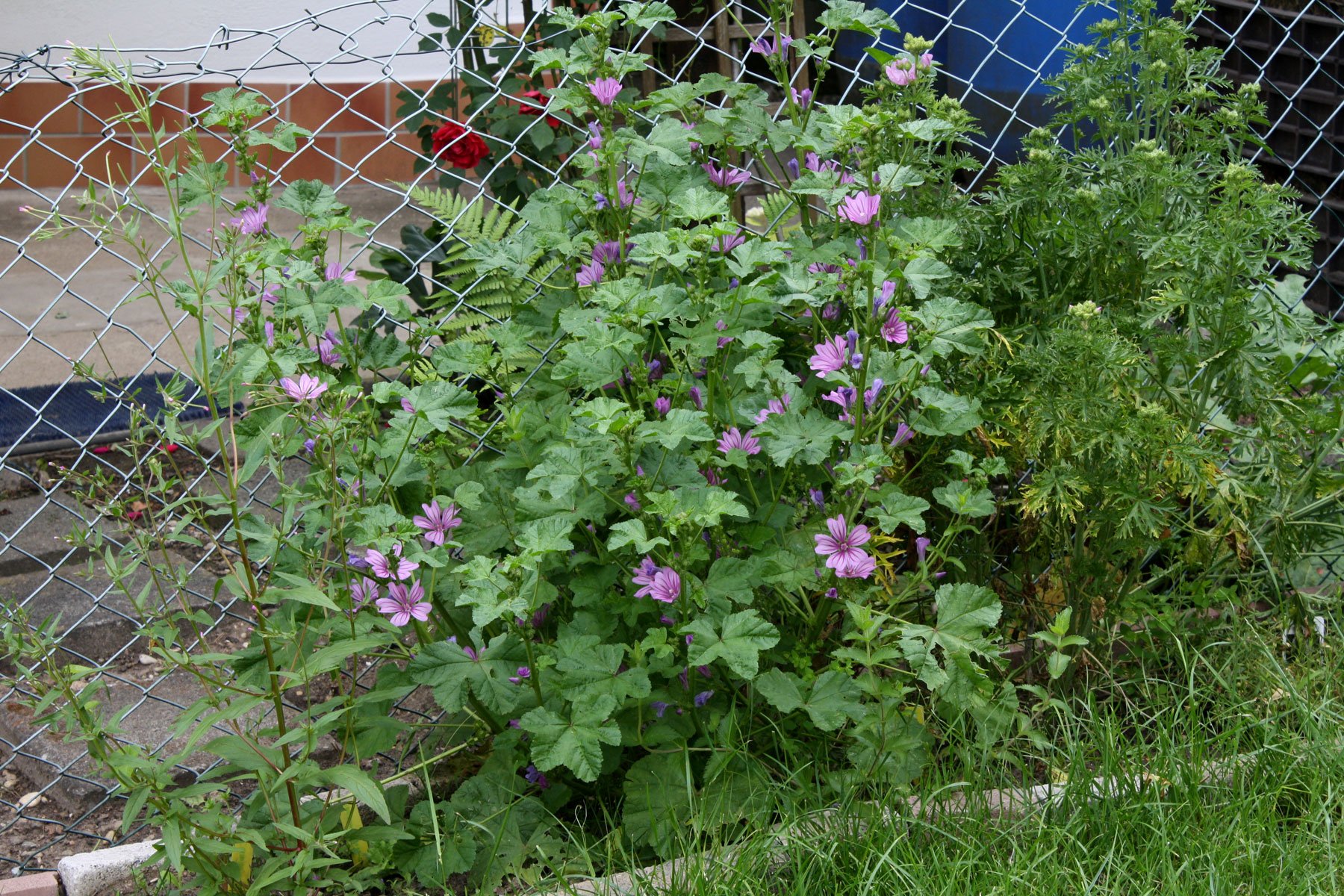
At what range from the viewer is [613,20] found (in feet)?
6.39

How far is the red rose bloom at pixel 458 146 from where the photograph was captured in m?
3.05

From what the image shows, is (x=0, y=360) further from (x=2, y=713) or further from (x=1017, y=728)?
(x=1017, y=728)

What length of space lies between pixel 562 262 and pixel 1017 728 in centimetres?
109

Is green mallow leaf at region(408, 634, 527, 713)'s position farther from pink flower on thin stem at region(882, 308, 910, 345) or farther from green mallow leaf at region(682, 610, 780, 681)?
pink flower on thin stem at region(882, 308, 910, 345)

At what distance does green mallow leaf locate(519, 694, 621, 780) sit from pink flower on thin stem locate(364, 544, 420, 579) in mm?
261

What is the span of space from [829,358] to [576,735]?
656 millimetres

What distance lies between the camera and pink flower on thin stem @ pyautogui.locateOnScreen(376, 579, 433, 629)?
5.83 feet

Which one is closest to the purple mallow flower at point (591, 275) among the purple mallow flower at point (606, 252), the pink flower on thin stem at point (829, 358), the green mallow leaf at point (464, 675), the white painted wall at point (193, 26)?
the purple mallow flower at point (606, 252)

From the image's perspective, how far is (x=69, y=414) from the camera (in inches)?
162

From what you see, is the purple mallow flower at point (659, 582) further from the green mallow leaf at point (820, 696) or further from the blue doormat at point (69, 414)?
the blue doormat at point (69, 414)

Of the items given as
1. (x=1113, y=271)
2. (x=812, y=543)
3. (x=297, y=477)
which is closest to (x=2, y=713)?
(x=297, y=477)

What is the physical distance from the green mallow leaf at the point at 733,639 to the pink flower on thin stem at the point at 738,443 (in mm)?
263

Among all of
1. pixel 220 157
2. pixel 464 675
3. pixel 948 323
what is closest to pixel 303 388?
pixel 464 675

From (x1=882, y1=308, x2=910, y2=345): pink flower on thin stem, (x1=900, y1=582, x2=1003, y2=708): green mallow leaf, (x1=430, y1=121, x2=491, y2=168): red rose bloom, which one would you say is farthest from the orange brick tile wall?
(x1=900, y1=582, x2=1003, y2=708): green mallow leaf
